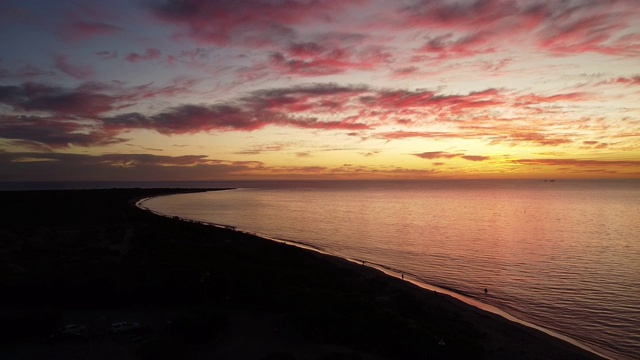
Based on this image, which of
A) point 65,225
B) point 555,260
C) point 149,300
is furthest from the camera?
point 65,225

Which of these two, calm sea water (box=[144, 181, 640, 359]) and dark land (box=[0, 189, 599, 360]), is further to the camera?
calm sea water (box=[144, 181, 640, 359])

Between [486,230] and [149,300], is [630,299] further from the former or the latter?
[486,230]

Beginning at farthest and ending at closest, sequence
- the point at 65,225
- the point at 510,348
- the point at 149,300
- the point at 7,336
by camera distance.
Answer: the point at 65,225
the point at 149,300
the point at 510,348
the point at 7,336

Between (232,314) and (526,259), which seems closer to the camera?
(232,314)

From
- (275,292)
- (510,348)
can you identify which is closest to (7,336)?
(275,292)

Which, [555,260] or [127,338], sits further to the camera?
[555,260]

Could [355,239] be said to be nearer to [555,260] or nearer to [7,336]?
[555,260]

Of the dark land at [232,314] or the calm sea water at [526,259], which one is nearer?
the dark land at [232,314]
